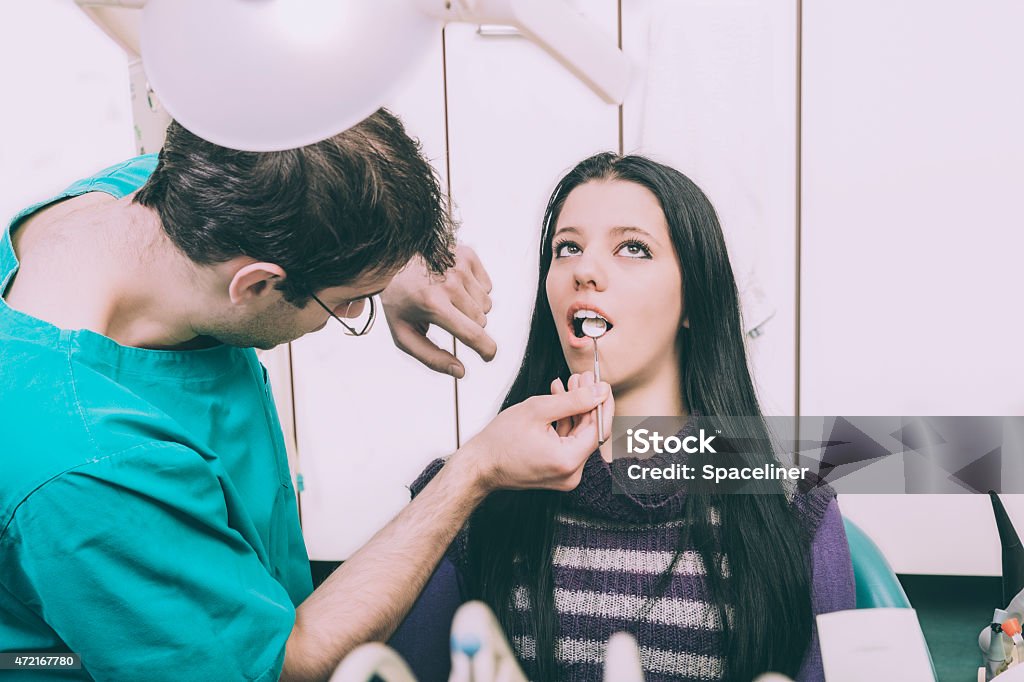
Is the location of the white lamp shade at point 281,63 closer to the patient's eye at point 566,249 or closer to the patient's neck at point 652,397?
the patient's eye at point 566,249

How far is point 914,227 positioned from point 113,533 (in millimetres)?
1056

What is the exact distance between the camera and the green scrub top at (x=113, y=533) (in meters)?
0.87

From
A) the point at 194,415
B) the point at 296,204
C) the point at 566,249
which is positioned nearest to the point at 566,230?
the point at 566,249

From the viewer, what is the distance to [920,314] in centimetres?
113

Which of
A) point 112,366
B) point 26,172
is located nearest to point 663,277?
point 112,366

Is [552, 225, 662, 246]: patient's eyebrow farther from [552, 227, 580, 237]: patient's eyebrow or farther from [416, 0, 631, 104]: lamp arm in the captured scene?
[416, 0, 631, 104]: lamp arm

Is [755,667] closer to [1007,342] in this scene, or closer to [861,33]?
[1007,342]

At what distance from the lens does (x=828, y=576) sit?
1166 millimetres

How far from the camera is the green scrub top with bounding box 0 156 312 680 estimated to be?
2.86ft

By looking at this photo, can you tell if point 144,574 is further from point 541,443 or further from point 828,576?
point 828,576

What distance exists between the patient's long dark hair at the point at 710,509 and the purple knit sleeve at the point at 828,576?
0.01 m

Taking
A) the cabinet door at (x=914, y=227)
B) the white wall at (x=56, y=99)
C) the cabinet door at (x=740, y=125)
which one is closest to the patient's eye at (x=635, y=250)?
the cabinet door at (x=740, y=125)

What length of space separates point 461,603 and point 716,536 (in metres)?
0.39

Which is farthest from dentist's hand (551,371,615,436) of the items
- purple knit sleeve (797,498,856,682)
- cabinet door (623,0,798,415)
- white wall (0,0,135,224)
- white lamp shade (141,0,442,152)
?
white wall (0,0,135,224)
